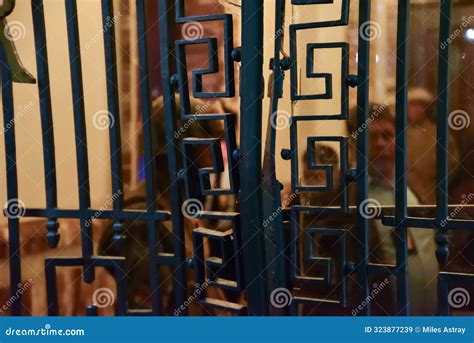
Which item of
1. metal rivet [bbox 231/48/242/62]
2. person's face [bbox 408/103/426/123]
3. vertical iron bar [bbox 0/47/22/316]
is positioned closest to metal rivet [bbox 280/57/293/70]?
metal rivet [bbox 231/48/242/62]

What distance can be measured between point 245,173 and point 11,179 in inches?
26.3

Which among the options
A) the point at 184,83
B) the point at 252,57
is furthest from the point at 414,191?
the point at 184,83

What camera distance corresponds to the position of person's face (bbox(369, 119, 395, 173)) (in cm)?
168

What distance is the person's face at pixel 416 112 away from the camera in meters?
1.65

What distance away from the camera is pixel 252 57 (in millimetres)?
1537

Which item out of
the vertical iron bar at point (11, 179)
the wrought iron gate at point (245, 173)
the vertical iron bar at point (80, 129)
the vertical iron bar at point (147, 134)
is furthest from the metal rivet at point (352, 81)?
the vertical iron bar at point (11, 179)

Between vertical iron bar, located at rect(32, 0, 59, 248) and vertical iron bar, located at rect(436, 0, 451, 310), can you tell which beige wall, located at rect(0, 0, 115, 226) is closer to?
vertical iron bar, located at rect(32, 0, 59, 248)

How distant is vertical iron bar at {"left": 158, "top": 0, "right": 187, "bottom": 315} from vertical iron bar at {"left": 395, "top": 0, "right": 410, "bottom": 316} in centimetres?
55

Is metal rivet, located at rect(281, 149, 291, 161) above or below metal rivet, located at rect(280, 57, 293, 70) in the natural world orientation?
below

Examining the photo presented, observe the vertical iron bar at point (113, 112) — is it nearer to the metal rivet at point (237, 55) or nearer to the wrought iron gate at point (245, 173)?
the wrought iron gate at point (245, 173)

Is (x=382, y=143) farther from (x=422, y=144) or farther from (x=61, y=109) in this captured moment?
(x=61, y=109)

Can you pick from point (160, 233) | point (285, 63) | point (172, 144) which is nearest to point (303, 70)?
point (285, 63)

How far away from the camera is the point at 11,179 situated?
175 centimetres

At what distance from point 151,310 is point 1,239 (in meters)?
0.54
